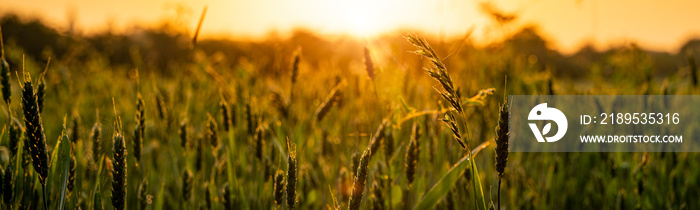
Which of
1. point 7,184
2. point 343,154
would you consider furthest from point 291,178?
point 343,154

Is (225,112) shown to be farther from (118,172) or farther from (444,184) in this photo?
(444,184)

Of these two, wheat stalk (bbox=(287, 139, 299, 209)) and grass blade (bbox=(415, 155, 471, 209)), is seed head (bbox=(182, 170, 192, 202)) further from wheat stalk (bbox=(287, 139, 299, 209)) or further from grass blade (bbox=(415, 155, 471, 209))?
grass blade (bbox=(415, 155, 471, 209))

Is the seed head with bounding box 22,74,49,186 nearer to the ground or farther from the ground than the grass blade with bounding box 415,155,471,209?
farther from the ground

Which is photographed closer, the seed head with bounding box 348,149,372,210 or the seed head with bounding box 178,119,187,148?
the seed head with bounding box 348,149,372,210

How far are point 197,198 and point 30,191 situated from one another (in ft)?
2.04

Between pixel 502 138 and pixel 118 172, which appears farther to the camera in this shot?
pixel 118 172

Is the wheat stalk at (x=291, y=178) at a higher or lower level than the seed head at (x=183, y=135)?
lower

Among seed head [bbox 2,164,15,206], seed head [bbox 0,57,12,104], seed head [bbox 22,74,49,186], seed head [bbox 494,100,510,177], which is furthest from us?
seed head [bbox 0,57,12,104]

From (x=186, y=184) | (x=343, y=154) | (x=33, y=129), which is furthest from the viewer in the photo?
(x=343, y=154)

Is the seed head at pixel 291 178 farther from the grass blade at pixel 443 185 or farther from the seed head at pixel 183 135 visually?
the seed head at pixel 183 135

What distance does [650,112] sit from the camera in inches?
74.6

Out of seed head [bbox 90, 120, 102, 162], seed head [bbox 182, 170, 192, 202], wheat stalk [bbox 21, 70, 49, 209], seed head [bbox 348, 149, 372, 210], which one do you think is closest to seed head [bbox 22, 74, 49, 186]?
wheat stalk [bbox 21, 70, 49, 209]

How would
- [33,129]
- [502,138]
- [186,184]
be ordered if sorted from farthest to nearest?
[186,184] < [33,129] < [502,138]

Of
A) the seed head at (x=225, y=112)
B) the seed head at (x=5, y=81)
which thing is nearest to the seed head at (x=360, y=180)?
the seed head at (x=225, y=112)
